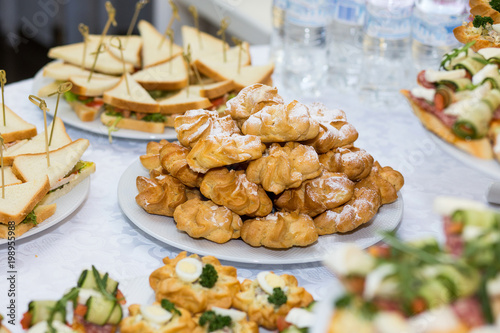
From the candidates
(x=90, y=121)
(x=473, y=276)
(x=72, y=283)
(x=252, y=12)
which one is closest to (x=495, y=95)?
(x=473, y=276)

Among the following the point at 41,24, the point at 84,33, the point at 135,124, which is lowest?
the point at 41,24

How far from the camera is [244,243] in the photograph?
186 centimetres

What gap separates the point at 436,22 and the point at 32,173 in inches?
74.5

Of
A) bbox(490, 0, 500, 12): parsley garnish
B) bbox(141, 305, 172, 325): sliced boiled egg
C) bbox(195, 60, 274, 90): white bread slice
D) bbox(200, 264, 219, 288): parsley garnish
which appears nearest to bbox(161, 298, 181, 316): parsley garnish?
bbox(141, 305, 172, 325): sliced boiled egg

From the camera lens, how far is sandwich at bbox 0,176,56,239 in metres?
1.82

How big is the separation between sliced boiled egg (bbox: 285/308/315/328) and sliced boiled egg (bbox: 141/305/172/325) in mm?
279

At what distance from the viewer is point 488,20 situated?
6.41ft

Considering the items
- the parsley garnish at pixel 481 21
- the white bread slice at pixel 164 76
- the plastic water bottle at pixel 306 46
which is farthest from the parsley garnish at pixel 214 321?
the plastic water bottle at pixel 306 46

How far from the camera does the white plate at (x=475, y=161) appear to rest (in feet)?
3.99

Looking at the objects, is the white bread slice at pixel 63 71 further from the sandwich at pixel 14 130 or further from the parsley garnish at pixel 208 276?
the parsley garnish at pixel 208 276

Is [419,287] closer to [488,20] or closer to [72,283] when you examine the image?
[72,283]

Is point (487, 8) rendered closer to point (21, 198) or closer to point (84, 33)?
point (21, 198)

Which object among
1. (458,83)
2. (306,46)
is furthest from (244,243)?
(306,46)

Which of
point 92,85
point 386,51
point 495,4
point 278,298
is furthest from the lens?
point 386,51
